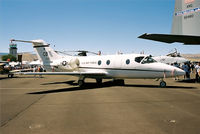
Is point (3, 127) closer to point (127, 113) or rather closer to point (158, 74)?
point (127, 113)

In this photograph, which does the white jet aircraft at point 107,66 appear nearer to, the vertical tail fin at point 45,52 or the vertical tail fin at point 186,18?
the vertical tail fin at point 45,52

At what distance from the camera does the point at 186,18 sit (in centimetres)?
1759

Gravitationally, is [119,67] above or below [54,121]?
above

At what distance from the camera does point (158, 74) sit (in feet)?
39.8

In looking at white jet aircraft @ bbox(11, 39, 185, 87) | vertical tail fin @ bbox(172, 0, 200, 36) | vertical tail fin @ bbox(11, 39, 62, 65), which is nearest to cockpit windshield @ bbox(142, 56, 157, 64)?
white jet aircraft @ bbox(11, 39, 185, 87)

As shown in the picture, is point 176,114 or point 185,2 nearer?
point 176,114

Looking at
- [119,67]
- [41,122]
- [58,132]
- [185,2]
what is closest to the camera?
[58,132]

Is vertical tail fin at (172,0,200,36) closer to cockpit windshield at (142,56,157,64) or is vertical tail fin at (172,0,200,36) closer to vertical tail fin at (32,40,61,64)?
cockpit windshield at (142,56,157,64)

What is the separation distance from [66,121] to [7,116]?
7.37ft

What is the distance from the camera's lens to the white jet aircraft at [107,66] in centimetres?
1224

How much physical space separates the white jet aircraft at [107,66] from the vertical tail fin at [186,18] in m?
7.55

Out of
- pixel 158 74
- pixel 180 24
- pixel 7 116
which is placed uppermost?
pixel 180 24

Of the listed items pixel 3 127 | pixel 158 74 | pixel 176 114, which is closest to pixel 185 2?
pixel 158 74

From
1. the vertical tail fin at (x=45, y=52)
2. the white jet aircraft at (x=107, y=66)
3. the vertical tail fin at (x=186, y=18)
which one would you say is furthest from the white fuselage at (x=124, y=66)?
the vertical tail fin at (x=186, y=18)
